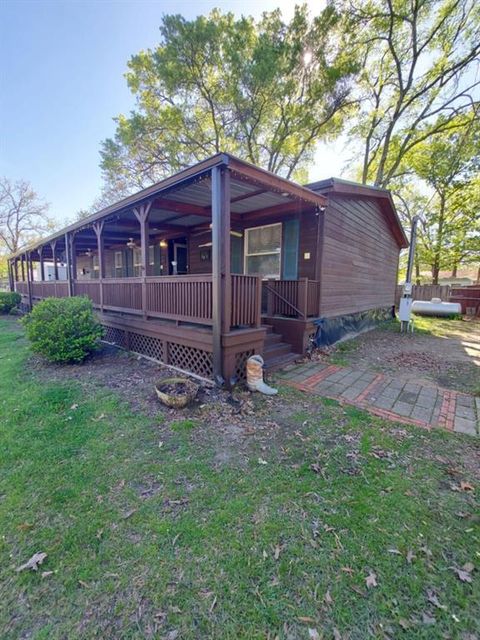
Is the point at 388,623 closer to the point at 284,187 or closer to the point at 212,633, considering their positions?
the point at 212,633

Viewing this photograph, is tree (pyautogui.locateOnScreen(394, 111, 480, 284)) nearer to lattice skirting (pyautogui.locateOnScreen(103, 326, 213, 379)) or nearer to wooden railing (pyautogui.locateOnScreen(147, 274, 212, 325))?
wooden railing (pyautogui.locateOnScreen(147, 274, 212, 325))

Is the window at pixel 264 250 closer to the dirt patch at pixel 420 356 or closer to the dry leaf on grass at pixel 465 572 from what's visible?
the dirt patch at pixel 420 356

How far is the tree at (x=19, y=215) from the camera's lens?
27.0 meters

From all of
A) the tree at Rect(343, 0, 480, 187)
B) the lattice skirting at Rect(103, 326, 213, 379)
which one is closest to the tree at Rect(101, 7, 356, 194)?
the tree at Rect(343, 0, 480, 187)

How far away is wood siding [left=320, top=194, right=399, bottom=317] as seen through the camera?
6984 mm

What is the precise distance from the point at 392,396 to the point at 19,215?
35462 mm

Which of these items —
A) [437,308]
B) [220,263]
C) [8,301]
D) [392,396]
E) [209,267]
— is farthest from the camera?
[8,301]

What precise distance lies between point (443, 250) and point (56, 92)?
76.1 ft

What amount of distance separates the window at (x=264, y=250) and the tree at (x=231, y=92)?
27.9ft

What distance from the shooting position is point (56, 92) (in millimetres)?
13289

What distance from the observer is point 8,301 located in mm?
14594

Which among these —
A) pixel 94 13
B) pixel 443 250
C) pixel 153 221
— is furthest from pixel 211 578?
pixel 443 250

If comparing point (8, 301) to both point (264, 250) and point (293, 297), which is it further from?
point (293, 297)

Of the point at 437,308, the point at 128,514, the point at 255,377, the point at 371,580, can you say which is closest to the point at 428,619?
the point at 371,580
